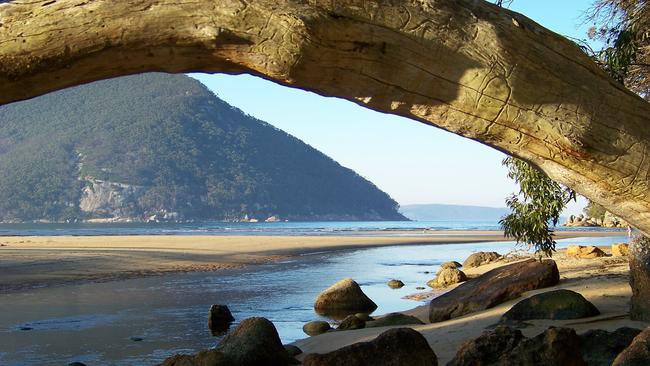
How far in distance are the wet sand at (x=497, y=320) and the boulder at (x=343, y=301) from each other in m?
1.92

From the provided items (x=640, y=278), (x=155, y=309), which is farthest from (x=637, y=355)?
(x=155, y=309)

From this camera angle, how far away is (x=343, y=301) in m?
14.5

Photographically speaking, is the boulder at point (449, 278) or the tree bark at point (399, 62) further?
the boulder at point (449, 278)

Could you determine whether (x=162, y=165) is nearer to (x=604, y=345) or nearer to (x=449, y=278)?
(x=449, y=278)

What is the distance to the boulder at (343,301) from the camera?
→ 47.5 feet

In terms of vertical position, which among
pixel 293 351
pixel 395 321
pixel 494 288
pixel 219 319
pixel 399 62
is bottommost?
pixel 219 319

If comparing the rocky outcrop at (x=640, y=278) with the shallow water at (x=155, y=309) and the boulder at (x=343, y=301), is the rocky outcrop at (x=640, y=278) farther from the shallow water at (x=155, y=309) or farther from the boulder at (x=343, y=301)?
the boulder at (x=343, y=301)

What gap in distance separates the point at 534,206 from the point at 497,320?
10.2 feet

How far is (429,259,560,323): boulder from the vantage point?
11047 mm

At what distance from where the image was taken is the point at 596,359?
5.68 m

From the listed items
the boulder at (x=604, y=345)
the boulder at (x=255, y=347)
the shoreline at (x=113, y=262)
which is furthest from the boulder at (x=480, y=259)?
the boulder at (x=604, y=345)

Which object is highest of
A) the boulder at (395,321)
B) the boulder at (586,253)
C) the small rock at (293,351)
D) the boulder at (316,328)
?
the boulder at (586,253)

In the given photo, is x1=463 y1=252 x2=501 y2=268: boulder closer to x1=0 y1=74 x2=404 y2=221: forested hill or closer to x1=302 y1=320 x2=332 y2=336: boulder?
x1=302 y1=320 x2=332 y2=336: boulder

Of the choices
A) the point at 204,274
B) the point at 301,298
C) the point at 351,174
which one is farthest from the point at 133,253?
the point at 351,174
